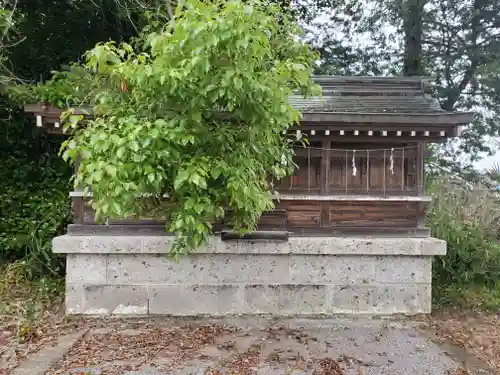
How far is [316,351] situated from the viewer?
182 inches

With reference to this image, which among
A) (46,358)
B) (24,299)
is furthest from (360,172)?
(24,299)

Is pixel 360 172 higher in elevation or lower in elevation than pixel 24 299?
higher

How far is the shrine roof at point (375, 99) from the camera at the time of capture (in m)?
5.38

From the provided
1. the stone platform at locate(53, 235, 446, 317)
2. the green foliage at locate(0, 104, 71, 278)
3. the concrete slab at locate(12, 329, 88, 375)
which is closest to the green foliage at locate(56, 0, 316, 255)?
the stone platform at locate(53, 235, 446, 317)

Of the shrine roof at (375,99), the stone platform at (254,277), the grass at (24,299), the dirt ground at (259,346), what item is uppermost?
the shrine roof at (375,99)

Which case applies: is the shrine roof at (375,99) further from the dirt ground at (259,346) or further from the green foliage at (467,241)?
the dirt ground at (259,346)

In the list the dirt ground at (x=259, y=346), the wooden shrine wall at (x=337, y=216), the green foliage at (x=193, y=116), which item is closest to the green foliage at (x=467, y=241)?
the dirt ground at (x=259, y=346)

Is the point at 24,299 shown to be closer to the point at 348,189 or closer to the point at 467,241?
the point at 348,189

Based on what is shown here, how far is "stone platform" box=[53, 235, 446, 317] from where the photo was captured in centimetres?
563

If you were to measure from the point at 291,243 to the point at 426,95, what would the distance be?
135 inches

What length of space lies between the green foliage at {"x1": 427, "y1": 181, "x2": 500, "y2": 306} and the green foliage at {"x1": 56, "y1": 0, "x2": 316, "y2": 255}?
4053mm

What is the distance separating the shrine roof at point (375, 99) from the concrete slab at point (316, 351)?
3000mm

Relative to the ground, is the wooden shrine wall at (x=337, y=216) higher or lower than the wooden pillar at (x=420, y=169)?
lower

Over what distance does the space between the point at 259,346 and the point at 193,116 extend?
2934 millimetres
